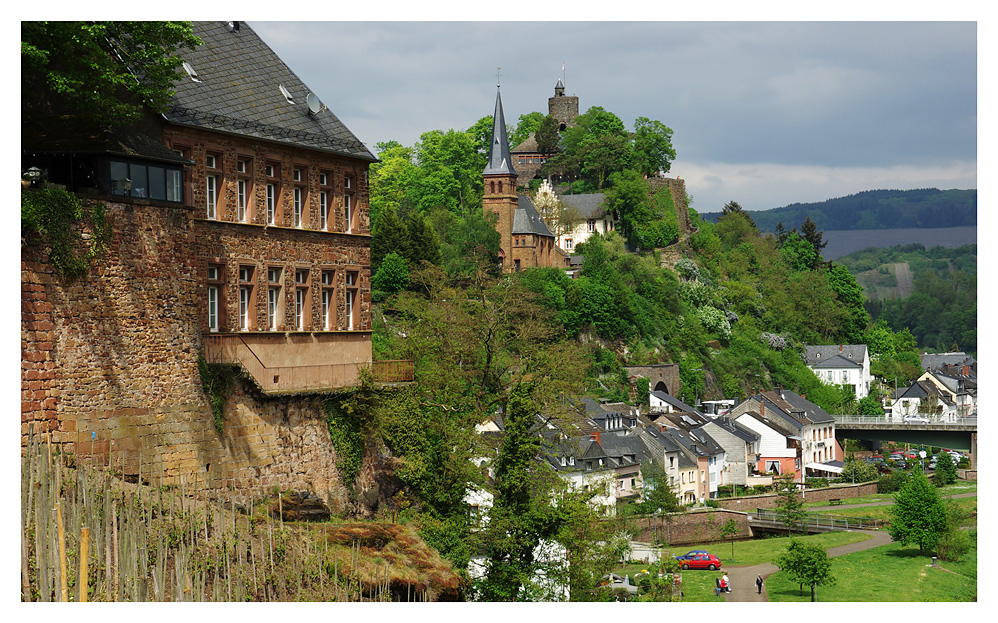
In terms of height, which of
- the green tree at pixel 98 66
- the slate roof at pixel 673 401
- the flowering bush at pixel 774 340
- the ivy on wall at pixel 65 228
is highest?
the green tree at pixel 98 66

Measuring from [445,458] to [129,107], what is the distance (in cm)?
1061

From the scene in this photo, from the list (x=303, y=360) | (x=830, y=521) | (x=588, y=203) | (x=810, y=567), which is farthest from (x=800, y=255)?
(x=303, y=360)

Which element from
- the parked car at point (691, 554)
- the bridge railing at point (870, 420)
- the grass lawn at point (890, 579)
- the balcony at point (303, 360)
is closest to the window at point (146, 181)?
the balcony at point (303, 360)

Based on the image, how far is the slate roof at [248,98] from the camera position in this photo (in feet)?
73.7

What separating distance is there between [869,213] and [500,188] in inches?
4627

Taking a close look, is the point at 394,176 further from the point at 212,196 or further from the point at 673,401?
the point at 212,196

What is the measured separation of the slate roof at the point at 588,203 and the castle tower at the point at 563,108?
2076cm

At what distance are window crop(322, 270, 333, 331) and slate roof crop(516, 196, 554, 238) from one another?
193ft

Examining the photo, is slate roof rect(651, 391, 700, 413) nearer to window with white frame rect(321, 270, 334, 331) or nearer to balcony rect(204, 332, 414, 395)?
balcony rect(204, 332, 414, 395)

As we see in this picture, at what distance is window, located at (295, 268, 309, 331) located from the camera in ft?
80.7

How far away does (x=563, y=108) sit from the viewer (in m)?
117

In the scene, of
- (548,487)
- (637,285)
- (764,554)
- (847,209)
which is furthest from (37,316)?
(847,209)

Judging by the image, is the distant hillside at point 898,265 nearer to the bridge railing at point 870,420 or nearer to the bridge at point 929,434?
the bridge railing at point 870,420

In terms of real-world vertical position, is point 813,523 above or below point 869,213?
below
